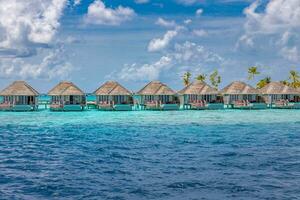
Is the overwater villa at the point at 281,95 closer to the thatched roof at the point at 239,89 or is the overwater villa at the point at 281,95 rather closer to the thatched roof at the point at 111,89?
the thatched roof at the point at 239,89

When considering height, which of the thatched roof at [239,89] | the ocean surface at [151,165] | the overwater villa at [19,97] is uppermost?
the thatched roof at [239,89]

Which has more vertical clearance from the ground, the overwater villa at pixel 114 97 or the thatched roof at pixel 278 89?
the thatched roof at pixel 278 89

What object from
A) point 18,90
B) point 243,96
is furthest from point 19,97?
point 243,96

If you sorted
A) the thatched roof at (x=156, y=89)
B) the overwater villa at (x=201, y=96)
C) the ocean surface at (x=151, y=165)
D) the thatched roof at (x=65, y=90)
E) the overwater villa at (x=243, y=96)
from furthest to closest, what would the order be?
the overwater villa at (x=243, y=96)
the overwater villa at (x=201, y=96)
the thatched roof at (x=156, y=89)
the thatched roof at (x=65, y=90)
the ocean surface at (x=151, y=165)

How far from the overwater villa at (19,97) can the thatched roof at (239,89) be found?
1923cm

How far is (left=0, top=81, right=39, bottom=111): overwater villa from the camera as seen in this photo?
41219 millimetres

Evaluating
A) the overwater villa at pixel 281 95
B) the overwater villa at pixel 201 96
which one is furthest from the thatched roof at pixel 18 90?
the overwater villa at pixel 281 95

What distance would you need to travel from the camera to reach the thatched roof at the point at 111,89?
42.7 meters

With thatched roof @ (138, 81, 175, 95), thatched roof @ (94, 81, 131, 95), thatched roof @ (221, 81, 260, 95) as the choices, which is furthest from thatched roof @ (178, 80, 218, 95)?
thatched roof @ (94, 81, 131, 95)

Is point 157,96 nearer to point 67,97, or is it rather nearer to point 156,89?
point 156,89

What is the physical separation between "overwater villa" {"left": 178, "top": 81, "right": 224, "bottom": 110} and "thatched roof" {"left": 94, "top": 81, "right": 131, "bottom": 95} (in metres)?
6.54

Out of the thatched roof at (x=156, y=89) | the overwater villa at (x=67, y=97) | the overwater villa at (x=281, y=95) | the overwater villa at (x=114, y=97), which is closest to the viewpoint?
the overwater villa at (x=67, y=97)

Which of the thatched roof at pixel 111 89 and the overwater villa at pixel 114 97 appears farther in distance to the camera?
the overwater villa at pixel 114 97

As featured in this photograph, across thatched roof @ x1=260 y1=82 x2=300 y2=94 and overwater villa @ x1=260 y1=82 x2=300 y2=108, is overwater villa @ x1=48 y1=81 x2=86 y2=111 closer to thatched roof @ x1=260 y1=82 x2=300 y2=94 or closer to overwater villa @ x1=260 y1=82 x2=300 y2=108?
overwater villa @ x1=260 y1=82 x2=300 y2=108
